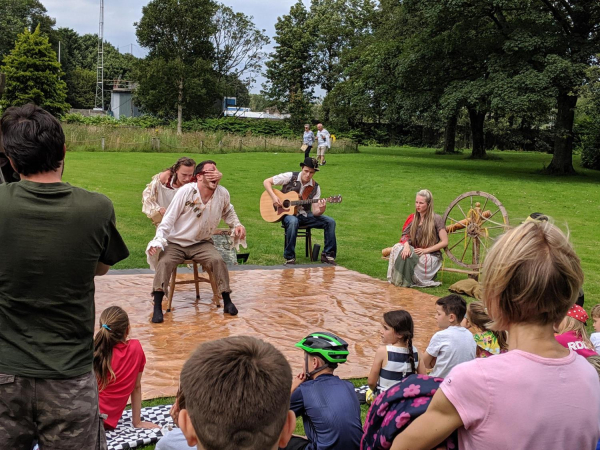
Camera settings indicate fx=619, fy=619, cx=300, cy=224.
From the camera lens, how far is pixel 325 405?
3031mm

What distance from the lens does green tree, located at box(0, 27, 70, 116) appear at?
142 feet

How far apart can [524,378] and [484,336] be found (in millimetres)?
2793

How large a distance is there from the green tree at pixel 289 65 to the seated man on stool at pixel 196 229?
50.0 metres

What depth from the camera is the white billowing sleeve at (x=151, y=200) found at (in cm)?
837

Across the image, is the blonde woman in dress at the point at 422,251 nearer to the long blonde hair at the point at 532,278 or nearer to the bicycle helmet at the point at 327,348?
the bicycle helmet at the point at 327,348

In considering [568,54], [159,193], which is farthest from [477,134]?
[159,193]

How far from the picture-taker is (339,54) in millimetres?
57344

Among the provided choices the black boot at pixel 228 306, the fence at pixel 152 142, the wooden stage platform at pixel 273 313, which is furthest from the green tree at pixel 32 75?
the black boot at pixel 228 306

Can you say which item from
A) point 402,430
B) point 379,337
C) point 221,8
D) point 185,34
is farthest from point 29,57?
point 402,430

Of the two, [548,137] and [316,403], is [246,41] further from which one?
[316,403]

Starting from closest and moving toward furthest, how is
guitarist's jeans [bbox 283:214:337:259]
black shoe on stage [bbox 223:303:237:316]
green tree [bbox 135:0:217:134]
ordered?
1. black shoe on stage [bbox 223:303:237:316]
2. guitarist's jeans [bbox 283:214:337:259]
3. green tree [bbox 135:0:217:134]

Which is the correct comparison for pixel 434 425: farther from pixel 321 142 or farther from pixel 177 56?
pixel 177 56

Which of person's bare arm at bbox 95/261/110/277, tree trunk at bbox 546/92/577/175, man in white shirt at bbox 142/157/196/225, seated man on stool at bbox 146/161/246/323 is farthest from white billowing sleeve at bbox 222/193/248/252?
tree trunk at bbox 546/92/577/175

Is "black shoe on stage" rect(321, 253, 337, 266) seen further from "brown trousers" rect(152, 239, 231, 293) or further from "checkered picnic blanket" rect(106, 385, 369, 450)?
"checkered picnic blanket" rect(106, 385, 369, 450)
